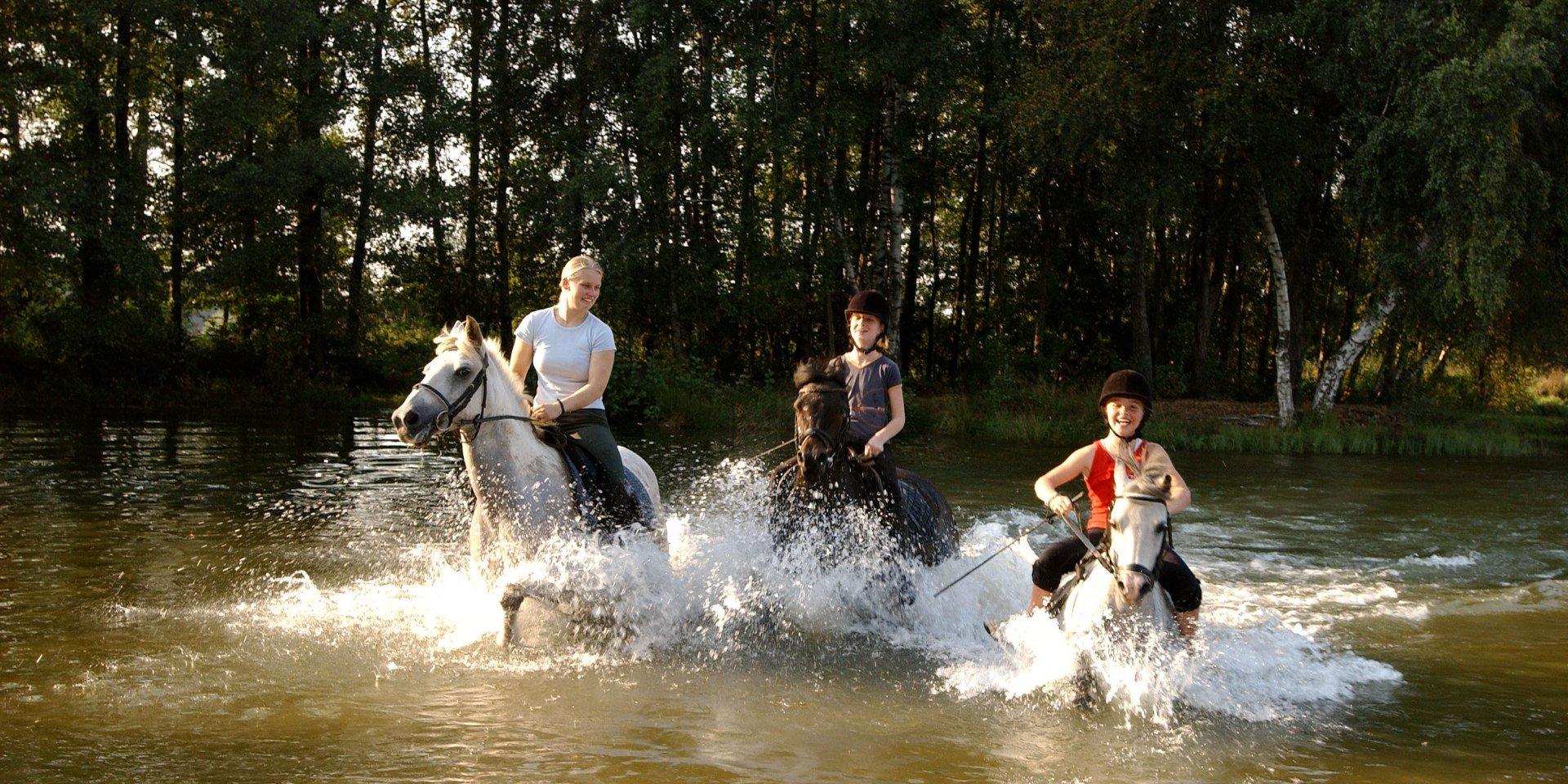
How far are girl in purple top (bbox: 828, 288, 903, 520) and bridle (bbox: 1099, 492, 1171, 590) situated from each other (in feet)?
6.99

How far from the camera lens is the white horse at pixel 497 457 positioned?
6.43m

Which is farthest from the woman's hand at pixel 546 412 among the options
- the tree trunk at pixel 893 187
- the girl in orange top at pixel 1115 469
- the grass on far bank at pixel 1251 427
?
the tree trunk at pixel 893 187

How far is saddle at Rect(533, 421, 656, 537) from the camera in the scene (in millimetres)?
7191

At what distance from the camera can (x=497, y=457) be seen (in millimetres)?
6742

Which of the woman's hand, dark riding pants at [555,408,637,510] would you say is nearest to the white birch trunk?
dark riding pants at [555,408,637,510]

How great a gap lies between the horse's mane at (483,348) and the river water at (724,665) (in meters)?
1.04

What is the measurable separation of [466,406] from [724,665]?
2.34 metres

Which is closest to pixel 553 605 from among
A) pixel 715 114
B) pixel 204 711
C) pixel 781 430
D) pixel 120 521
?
pixel 204 711

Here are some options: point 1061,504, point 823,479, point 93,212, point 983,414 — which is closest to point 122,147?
point 93,212

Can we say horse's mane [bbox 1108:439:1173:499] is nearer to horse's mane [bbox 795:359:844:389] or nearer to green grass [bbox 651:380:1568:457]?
horse's mane [bbox 795:359:844:389]

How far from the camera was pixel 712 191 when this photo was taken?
1335 inches

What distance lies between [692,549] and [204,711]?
12.0 ft

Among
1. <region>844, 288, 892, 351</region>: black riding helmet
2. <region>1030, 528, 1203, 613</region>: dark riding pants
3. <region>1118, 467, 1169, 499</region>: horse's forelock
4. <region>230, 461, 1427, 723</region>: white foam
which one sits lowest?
<region>230, 461, 1427, 723</region>: white foam

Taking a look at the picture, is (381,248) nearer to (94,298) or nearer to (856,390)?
(94,298)
